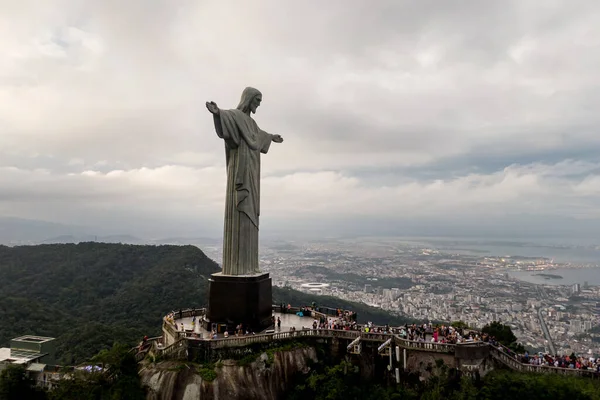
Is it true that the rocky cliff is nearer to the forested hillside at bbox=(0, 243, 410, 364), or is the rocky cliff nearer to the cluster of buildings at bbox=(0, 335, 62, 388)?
the cluster of buildings at bbox=(0, 335, 62, 388)

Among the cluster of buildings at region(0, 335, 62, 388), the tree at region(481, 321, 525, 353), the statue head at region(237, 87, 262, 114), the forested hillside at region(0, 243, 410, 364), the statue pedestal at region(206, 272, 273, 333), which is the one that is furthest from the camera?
the forested hillside at region(0, 243, 410, 364)

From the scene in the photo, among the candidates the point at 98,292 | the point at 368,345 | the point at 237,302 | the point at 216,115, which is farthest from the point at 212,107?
the point at 98,292

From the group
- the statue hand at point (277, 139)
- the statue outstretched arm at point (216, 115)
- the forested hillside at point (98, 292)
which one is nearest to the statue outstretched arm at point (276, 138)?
the statue hand at point (277, 139)

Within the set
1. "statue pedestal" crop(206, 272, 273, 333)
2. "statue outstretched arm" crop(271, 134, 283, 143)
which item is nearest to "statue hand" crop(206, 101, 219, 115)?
"statue outstretched arm" crop(271, 134, 283, 143)

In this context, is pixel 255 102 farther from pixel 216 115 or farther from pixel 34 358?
pixel 34 358

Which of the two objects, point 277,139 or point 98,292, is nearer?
point 277,139

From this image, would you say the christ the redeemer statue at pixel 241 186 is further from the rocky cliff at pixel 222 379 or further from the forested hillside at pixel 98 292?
the forested hillside at pixel 98 292

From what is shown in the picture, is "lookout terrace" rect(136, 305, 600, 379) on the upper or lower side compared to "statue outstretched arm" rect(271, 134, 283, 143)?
lower
